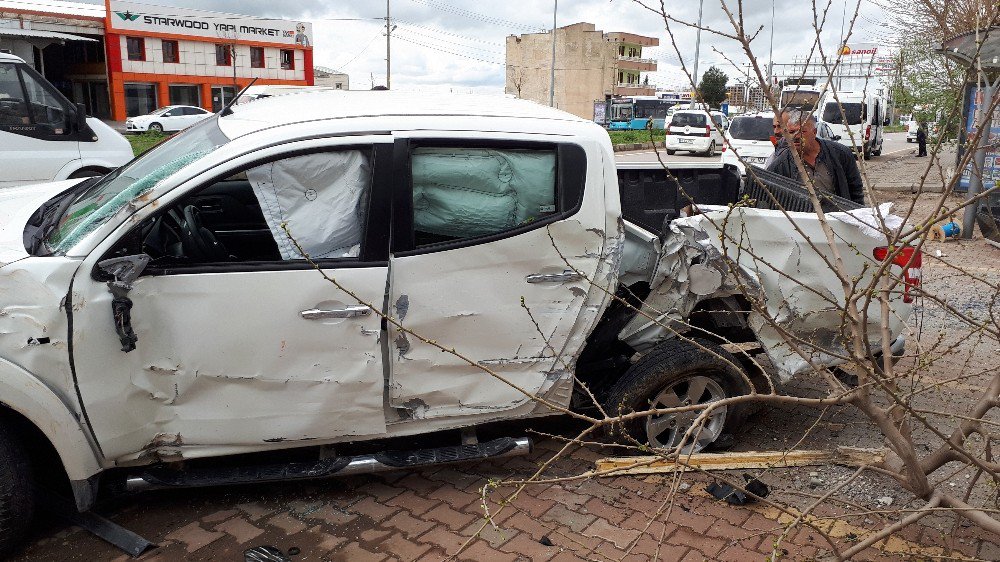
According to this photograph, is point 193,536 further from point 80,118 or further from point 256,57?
point 256,57

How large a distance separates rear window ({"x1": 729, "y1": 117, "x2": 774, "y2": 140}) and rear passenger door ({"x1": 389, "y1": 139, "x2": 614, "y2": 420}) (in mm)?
17244

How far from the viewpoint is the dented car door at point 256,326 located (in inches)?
119

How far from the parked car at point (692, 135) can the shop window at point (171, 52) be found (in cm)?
2987

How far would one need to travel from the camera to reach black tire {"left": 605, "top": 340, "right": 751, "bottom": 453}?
3857 millimetres

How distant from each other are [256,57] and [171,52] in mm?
5676

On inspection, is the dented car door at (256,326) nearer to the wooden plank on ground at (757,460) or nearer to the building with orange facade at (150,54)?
the wooden plank on ground at (757,460)

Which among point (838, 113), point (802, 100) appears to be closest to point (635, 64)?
point (838, 113)

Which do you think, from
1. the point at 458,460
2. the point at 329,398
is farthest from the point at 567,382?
the point at 329,398

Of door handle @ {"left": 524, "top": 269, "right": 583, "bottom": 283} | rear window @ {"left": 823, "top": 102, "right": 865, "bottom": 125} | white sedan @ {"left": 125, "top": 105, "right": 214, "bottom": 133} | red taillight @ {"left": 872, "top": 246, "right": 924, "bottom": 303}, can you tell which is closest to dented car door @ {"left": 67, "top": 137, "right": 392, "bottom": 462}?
door handle @ {"left": 524, "top": 269, "right": 583, "bottom": 283}

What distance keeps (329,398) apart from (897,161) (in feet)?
101

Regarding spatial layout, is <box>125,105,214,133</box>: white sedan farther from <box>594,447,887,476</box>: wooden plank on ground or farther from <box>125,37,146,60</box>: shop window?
<box>594,447,887,476</box>: wooden plank on ground

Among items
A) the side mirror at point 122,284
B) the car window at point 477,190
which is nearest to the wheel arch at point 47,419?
the side mirror at point 122,284

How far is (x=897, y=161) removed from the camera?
95.5ft

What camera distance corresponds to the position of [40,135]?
9.11 meters
